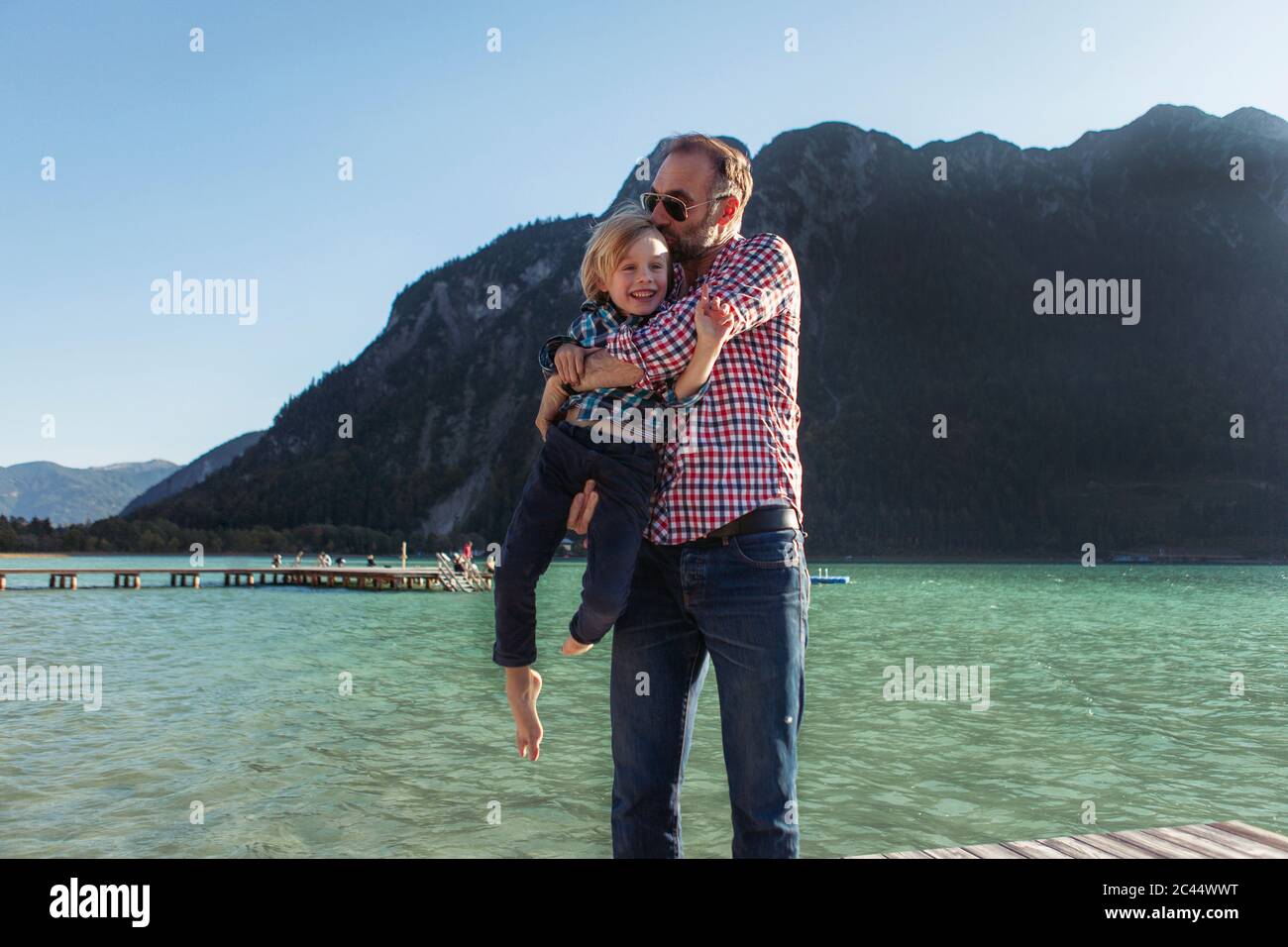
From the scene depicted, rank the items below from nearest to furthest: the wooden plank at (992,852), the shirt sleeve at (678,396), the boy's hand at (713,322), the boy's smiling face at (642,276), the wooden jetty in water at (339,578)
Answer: the boy's hand at (713,322), the shirt sleeve at (678,396), the boy's smiling face at (642,276), the wooden plank at (992,852), the wooden jetty in water at (339,578)

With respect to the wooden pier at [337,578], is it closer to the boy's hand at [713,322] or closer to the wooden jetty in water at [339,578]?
the wooden jetty in water at [339,578]

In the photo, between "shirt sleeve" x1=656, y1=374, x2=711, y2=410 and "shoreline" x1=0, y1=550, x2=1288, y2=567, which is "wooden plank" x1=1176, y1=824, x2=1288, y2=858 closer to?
"shirt sleeve" x1=656, y1=374, x2=711, y2=410

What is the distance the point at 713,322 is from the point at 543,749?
1448 cm

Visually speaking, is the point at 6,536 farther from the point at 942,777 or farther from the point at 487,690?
the point at 942,777

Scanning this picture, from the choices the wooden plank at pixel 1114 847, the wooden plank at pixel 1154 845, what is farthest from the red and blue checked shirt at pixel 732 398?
the wooden plank at pixel 1154 845

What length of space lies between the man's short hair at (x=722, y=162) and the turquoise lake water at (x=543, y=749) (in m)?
8.73

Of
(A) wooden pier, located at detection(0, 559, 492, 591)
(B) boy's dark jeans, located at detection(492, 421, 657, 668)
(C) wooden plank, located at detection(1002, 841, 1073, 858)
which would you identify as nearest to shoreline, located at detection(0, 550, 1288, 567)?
(A) wooden pier, located at detection(0, 559, 492, 591)

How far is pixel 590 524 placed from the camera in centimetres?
269

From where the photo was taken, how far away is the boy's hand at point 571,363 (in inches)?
108

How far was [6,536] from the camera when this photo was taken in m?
152

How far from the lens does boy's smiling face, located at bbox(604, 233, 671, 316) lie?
2.80 metres

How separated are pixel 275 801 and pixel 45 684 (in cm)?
1405

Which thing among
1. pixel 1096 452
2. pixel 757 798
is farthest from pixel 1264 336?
pixel 757 798
